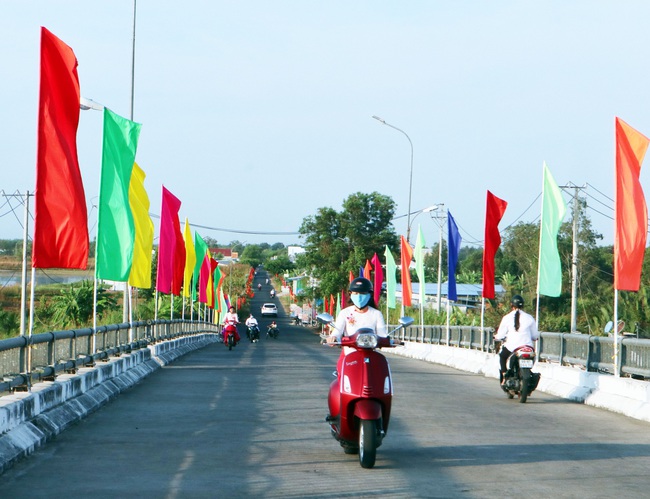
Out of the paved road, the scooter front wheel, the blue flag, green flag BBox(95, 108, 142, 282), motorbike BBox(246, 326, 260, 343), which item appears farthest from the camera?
motorbike BBox(246, 326, 260, 343)

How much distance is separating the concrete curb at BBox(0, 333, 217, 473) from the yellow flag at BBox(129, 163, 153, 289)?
2.66 m

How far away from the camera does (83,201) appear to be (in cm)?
1219

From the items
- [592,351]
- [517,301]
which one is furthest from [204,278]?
[517,301]

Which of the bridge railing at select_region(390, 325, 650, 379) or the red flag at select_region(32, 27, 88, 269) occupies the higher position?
the red flag at select_region(32, 27, 88, 269)

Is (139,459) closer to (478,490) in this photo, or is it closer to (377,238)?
(478,490)

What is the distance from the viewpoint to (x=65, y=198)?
38.9ft

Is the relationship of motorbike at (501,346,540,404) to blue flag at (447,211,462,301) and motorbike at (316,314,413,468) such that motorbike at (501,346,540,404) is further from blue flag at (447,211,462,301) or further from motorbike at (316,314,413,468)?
blue flag at (447,211,462,301)

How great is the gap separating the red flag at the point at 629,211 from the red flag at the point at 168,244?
1433 centimetres

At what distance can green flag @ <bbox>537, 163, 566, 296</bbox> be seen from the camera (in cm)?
2177

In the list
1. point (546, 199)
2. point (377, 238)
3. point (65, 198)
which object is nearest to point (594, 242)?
point (377, 238)

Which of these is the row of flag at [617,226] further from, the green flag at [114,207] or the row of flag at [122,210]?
the green flag at [114,207]

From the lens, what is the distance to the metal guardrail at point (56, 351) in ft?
32.3

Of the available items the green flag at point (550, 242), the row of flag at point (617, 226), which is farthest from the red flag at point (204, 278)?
the green flag at point (550, 242)

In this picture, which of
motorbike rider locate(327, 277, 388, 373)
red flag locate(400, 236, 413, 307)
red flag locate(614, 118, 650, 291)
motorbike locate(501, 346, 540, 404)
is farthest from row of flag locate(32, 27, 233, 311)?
red flag locate(400, 236, 413, 307)
